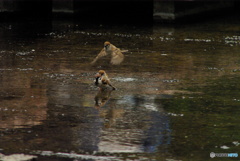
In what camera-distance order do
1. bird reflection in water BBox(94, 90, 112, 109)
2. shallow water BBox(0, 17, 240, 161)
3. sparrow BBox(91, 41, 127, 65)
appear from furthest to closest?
sparrow BBox(91, 41, 127, 65)
bird reflection in water BBox(94, 90, 112, 109)
shallow water BBox(0, 17, 240, 161)

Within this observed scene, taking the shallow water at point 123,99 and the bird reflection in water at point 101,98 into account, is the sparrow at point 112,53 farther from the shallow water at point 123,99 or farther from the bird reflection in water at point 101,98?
the bird reflection in water at point 101,98

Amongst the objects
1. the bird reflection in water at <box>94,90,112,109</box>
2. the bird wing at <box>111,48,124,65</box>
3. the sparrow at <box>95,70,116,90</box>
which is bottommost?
the bird reflection in water at <box>94,90,112,109</box>

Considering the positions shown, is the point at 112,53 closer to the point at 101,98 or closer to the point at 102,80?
the point at 102,80

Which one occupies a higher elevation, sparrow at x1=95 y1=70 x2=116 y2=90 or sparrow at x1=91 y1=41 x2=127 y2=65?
sparrow at x1=91 y1=41 x2=127 y2=65

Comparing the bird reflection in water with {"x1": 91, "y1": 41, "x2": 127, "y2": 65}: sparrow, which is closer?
the bird reflection in water

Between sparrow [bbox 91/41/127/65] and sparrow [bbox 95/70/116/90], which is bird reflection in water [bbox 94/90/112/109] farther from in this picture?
sparrow [bbox 91/41/127/65]

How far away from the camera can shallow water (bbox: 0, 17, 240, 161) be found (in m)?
8.77

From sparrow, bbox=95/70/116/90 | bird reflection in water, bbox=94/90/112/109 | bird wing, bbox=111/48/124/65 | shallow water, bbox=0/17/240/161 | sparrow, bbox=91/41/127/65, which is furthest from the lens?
bird wing, bbox=111/48/124/65

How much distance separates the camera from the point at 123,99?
39.6ft

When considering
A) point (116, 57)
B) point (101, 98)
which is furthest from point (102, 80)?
point (116, 57)

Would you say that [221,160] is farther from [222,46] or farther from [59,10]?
[59,10]

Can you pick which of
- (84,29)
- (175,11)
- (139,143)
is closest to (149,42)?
(84,29)

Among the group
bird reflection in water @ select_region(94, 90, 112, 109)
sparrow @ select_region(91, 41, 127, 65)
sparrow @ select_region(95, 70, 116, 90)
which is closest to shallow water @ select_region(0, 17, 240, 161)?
bird reflection in water @ select_region(94, 90, 112, 109)

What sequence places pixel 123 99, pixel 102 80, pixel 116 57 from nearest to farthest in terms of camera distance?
pixel 123 99 < pixel 102 80 < pixel 116 57
